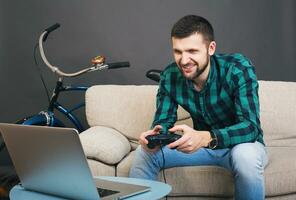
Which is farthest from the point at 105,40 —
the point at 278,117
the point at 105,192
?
the point at 105,192

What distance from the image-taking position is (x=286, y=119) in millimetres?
2617

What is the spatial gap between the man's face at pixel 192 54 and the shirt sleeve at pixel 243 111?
0.18 meters

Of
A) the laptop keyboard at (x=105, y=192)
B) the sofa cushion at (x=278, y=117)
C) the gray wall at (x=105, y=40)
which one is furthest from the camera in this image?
the gray wall at (x=105, y=40)

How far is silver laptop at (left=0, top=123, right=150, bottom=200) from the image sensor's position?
126 cm

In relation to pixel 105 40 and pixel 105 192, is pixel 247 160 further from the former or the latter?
pixel 105 40

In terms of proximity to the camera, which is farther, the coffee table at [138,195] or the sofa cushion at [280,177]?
the sofa cushion at [280,177]

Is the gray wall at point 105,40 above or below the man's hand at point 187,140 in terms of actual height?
above

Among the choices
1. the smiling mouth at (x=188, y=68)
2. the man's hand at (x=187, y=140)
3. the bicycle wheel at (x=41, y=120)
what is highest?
the smiling mouth at (x=188, y=68)

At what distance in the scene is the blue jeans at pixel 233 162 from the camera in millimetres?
1793

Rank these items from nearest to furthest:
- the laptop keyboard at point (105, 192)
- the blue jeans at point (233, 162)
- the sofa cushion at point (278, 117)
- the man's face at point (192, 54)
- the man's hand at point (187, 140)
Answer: the laptop keyboard at point (105, 192)
the man's hand at point (187, 140)
the blue jeans at point (233, 162)
the man's face at point (192, 54)
the sofa cushion at point (278, 117)

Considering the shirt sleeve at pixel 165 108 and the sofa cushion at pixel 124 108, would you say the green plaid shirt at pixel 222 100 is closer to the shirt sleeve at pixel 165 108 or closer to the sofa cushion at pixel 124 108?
the shirt sleeve at pixel 165 108

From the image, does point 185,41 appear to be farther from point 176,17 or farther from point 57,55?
point 57,55

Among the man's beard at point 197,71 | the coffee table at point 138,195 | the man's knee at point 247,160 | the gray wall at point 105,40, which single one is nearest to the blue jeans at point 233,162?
the man's knee at point 247,160

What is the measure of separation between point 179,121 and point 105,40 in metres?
1.05
